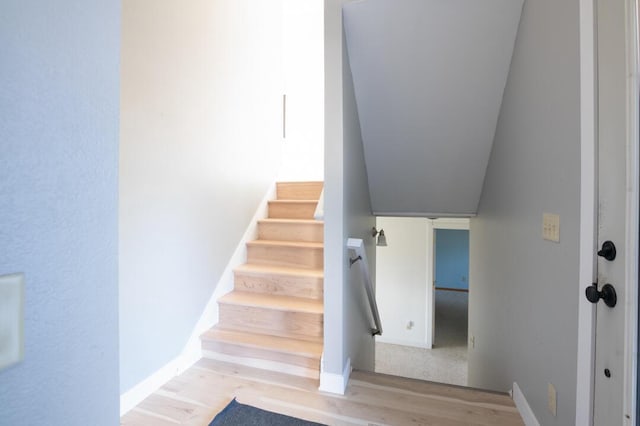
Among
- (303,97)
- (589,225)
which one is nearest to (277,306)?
(589,225)

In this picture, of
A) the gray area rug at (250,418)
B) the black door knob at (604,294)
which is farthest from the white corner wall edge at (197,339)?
the black door knob at (604,294)

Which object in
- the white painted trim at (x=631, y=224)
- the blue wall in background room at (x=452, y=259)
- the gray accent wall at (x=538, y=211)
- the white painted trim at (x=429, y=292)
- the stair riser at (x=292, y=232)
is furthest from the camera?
the blue wall in background room at (x=452, y=259)

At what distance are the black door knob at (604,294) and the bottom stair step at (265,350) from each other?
1437 millimetres

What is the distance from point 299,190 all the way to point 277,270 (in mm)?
1085

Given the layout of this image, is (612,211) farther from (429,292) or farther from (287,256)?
(429,292)

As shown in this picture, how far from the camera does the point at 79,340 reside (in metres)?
0.45

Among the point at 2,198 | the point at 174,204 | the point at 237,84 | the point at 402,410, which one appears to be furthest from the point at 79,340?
the point at 237,84

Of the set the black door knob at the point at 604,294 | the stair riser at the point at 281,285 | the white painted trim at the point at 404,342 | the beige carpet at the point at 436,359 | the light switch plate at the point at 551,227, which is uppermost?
the light switch plate at the point at 551,227

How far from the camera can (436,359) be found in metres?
4.81

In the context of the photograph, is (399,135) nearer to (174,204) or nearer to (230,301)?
(174,204)

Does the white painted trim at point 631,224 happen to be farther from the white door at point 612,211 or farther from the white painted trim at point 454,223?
the white painted trim at point 454,223

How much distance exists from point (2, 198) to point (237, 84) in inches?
100

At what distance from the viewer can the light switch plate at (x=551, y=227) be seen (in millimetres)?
1204

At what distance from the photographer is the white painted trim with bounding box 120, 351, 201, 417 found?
1.56m
